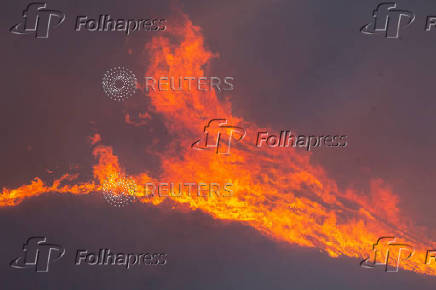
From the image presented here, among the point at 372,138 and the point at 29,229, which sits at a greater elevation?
the point at 372,138

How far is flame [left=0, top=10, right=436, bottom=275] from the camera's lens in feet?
12.4

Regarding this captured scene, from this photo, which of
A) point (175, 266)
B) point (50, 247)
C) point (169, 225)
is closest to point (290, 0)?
point (169, 225)

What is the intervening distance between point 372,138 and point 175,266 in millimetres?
2242

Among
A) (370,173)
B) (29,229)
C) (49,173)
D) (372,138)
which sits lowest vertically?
(29,229)

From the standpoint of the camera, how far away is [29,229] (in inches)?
151

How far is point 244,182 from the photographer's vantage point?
385cm

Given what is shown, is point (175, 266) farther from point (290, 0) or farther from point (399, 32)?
point (399, 32)

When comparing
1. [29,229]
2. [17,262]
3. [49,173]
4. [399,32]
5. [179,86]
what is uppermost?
[399,32]

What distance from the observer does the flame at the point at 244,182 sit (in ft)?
12.4

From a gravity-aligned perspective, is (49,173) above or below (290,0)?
below

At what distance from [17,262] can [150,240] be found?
129cm

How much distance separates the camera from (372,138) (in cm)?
378

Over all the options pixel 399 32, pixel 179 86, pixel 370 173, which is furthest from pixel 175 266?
pixel 399 32

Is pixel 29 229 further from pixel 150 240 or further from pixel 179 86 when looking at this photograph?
pixel 179 86
